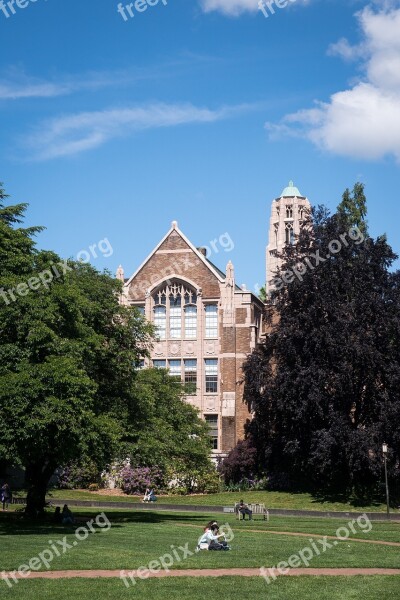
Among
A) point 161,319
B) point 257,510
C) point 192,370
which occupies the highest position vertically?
point 161,319

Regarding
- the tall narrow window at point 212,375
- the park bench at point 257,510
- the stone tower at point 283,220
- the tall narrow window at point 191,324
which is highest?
the stone tower at point 283,220

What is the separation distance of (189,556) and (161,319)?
47.3 m

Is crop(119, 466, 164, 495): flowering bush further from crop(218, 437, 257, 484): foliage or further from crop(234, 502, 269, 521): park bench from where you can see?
crop(234, 502, 269, 521): park bench

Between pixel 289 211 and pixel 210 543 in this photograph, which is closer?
pixel 210 543

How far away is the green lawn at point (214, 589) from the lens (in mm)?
17125

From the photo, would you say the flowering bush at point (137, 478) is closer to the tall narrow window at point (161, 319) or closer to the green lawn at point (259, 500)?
the green lawn at point (259, 500)

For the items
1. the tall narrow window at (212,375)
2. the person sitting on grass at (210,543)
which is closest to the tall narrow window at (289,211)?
the tall narrow window at (212,375)

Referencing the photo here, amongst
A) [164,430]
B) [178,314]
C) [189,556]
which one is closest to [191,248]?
[178,314]

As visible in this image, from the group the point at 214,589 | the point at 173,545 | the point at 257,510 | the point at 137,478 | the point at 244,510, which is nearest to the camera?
the point at 214,589

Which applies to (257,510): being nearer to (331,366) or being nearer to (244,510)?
(244,510)

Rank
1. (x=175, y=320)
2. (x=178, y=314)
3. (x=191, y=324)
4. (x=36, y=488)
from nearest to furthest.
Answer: (x=36, y=488) → (x=191, y=324) → (x=175, y=320) → (x=178, y=314)

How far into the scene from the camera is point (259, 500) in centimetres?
5512

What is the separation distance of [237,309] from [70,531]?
130 ft

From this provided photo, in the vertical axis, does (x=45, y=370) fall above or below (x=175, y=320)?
below
